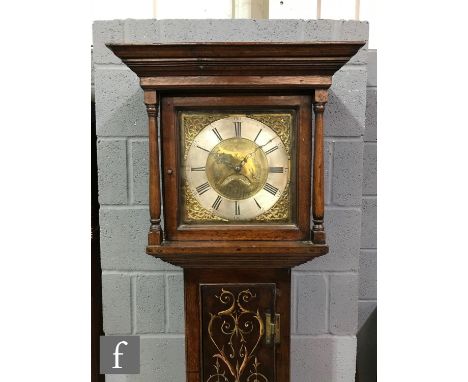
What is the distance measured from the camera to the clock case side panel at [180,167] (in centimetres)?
128

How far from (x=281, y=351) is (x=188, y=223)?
0.52m

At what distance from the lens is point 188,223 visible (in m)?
1.34

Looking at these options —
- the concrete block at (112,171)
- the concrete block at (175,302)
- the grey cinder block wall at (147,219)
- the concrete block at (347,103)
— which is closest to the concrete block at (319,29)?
the grey cinder block wall at (147,219)

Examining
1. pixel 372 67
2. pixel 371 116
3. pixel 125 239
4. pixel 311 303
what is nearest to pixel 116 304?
pixel 125 239

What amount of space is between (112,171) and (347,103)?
859 mm

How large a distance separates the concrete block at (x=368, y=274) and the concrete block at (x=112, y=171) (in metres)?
0.97

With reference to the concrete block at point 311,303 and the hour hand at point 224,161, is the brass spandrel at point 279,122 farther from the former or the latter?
the concrete block at point 311,303

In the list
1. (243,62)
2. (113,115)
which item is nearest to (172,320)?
(113,115)

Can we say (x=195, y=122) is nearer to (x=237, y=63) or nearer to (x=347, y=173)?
(x=237, y=63)

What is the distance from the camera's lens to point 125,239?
1642mm

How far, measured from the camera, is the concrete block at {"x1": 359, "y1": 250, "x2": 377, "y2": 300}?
1825mm

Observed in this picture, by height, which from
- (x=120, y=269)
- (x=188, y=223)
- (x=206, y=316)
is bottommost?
(x=206, y=316)

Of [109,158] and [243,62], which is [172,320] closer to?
[109,158]

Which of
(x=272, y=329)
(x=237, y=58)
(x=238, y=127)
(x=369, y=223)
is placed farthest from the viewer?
(x=369, y=223)
